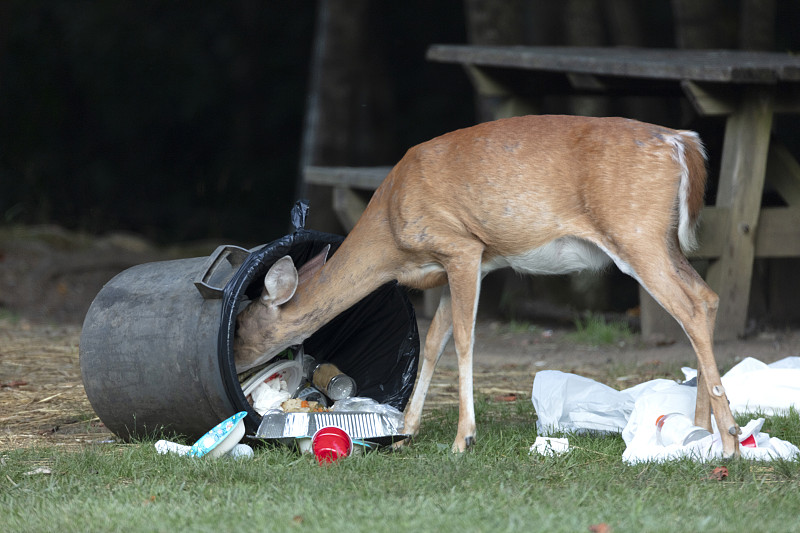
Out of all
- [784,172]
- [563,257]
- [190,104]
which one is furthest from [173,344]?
[190,104]

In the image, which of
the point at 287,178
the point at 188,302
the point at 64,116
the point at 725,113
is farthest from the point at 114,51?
the point at 188,302

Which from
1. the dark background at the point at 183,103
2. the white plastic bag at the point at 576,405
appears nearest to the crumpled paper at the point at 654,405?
the white plastic bag at the point at 576,405

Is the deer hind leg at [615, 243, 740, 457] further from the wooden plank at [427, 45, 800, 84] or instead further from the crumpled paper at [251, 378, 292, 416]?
the wooden plank at [427, 45, 800, 84]

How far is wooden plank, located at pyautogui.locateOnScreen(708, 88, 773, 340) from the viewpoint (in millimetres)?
7055

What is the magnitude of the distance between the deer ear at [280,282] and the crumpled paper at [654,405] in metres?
1.24

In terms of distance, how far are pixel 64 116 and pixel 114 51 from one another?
1.22 m

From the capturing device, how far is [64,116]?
598 inches

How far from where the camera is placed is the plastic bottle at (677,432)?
4.17 m

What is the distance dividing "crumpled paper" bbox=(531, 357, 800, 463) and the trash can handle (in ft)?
4.94

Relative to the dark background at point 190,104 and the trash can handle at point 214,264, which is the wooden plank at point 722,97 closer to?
the trash can handle at point 214,264

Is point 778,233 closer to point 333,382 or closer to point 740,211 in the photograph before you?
point 740,211

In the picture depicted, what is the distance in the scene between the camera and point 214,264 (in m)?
4.53

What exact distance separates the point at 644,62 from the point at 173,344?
3.96 metres

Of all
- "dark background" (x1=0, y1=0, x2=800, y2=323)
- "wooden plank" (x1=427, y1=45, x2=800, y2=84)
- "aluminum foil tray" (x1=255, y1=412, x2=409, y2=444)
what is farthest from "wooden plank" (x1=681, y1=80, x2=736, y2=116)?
"dark background" (x1=0, y1=0, x2=800, y2=323)
